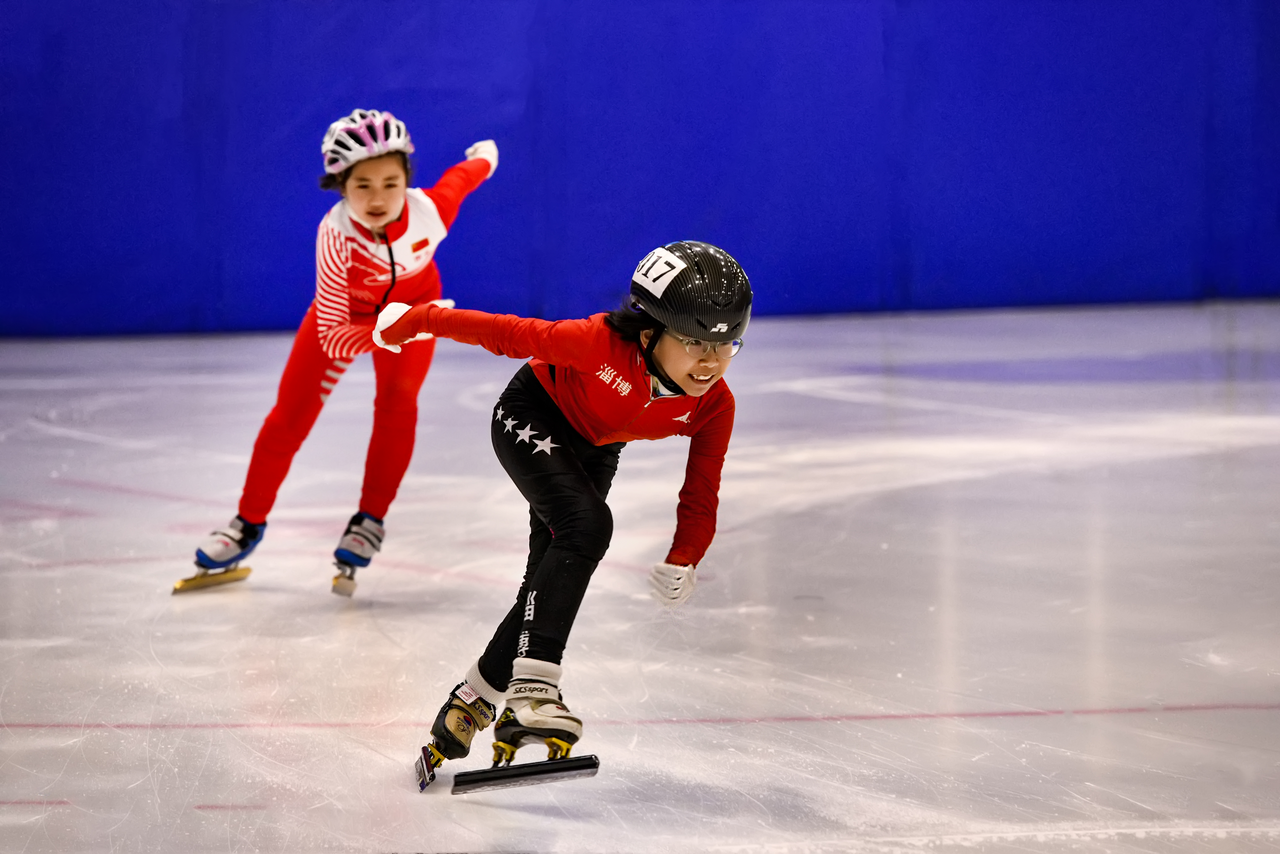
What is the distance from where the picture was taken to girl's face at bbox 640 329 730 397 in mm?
2549

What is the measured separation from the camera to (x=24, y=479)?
5711 mm

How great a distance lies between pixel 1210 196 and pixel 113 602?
1175 cm

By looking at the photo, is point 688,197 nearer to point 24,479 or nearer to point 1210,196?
point 1210,196

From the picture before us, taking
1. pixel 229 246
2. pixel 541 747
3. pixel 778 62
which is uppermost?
pixel 778 62

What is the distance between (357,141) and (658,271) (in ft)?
5.62

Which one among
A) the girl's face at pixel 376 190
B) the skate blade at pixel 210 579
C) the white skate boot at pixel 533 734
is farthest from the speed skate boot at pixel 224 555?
the white skate boot at pixel 533 734

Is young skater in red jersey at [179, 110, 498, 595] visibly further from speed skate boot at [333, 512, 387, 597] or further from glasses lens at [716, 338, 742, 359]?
glasses lens at [716, 338, 742, 359]

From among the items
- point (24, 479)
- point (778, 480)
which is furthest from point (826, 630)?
point (24, 479)

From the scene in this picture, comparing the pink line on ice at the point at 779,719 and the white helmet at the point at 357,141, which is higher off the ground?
the white helmet at the point at 357,141

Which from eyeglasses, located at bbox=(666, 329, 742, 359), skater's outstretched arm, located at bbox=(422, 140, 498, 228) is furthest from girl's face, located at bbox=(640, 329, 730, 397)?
skater's outstretched arm, located at bbox=(422, 140, 498, 228)

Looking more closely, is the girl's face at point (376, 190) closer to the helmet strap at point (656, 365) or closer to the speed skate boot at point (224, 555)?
the speed skate boot at point (224, 555)

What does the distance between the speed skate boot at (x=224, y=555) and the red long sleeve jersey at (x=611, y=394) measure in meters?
1.72

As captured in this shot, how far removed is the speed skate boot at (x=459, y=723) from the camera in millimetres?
2646

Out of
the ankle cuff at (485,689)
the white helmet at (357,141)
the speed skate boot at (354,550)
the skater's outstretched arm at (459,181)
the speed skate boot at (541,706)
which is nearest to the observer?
the speed skate boot at (541,706)
